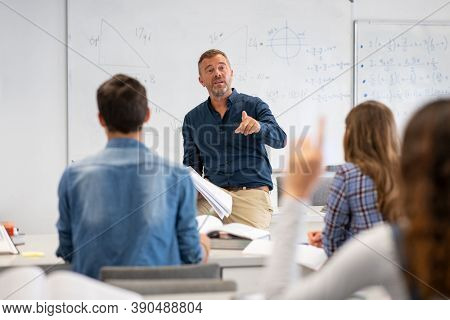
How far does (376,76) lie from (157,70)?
2.20 ft

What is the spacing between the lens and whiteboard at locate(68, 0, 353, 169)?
201 centimetres

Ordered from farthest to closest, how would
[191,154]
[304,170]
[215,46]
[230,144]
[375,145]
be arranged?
[215,46] → [230,144] → [191,154] → [375,145] → [304,170]

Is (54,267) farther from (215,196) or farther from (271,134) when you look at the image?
(271,134)

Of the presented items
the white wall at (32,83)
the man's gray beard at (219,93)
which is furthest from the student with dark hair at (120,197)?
the white wall at (32,83)

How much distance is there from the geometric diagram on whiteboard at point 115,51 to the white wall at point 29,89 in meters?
0.11

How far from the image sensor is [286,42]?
216 centimetres

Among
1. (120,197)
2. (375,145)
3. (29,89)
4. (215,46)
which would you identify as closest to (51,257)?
(120,197)

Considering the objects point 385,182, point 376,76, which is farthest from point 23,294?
point 376,76

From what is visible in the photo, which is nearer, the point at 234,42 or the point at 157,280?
the point at 157,280

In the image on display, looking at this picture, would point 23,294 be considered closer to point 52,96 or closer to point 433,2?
point 52,96

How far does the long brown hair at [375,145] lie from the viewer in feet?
2.68

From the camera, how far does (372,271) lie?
2.23ft

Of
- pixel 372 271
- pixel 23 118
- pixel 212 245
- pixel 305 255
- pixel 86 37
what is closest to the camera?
pixel 372 271

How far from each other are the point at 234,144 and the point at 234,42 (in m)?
0.95
